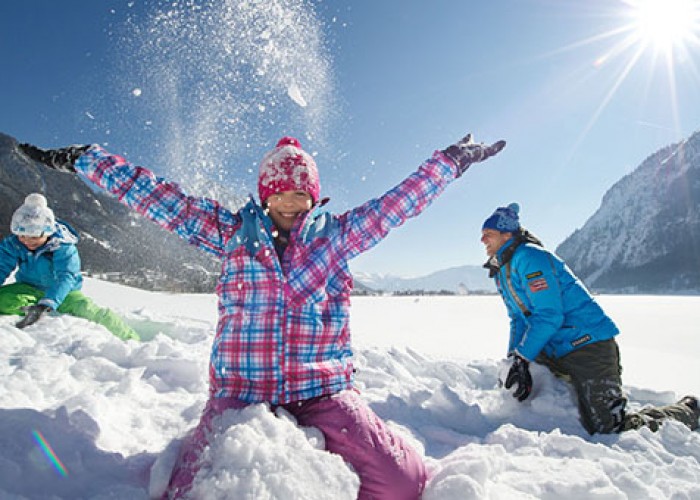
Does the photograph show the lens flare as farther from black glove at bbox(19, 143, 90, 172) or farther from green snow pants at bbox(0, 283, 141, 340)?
green snow pants at bbox(0, 283, 141, 340)

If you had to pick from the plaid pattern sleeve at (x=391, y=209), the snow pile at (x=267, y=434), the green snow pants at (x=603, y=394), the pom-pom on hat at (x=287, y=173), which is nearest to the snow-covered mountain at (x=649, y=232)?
the green snow pants at (x=603, y=394)

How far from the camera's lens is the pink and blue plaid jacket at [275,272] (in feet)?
6.18

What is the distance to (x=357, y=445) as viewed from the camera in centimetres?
171

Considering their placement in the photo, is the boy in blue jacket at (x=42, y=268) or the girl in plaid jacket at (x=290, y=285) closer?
the girl in plaid jacket at (x=290, y=285)

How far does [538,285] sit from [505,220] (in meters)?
0.65

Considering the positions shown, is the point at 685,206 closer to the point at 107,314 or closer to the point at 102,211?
the point at 107,314

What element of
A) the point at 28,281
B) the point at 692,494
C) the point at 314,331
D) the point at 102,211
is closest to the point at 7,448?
the point at 314,331

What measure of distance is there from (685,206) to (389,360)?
554 ft

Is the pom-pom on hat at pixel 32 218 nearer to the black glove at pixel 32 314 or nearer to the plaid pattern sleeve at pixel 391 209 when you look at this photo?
the black glove at pixel 32 314

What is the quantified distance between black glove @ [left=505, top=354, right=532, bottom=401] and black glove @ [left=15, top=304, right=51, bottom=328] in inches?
166

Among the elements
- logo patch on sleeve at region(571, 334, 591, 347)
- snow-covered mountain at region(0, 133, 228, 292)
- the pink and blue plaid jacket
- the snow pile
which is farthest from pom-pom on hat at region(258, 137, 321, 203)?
snow-covered mountain at region(0, 133, 228, 292)

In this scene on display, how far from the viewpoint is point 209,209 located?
2332mm

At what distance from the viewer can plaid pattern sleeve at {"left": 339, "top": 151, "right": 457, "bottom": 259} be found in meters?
2.31

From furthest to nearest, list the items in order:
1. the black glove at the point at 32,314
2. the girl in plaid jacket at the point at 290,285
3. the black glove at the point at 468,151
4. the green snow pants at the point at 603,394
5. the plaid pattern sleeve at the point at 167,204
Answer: the black glove at the point at 32,314, the green snow pants at the point at 603,394, the black glove at the point at 468,151, the plaid pattern sleeve at the point at 167,204, the girl in plaid jacket at the point at 290,285
